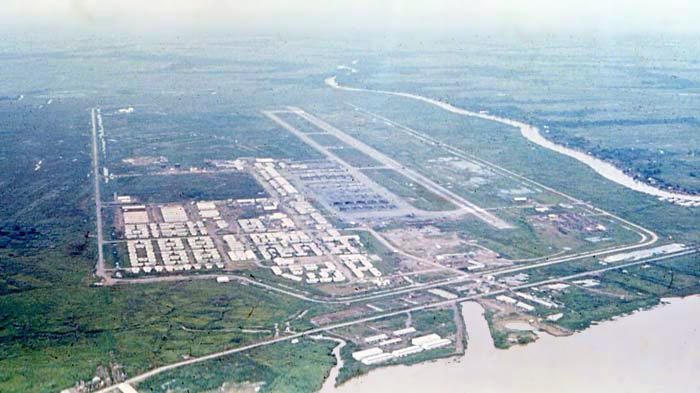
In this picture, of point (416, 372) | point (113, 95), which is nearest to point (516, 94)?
point (113, 95)

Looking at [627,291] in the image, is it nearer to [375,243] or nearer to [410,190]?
[375,243]

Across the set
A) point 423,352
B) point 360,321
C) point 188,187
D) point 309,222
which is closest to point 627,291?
point 423,352

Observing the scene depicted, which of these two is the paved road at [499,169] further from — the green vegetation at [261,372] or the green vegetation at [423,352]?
the green vegetation at [261,372]

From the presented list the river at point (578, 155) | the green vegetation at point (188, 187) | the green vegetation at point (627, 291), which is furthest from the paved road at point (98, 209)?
the river at point (578, 155)

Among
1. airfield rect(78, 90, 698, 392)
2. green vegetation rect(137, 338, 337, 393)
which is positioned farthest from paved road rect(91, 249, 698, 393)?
green vegetation rect(137, 338, 337, 393)

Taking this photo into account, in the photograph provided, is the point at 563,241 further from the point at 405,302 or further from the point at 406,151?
the point at 406,151

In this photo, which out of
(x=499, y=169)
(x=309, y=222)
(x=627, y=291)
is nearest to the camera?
(x=627, y=291)
